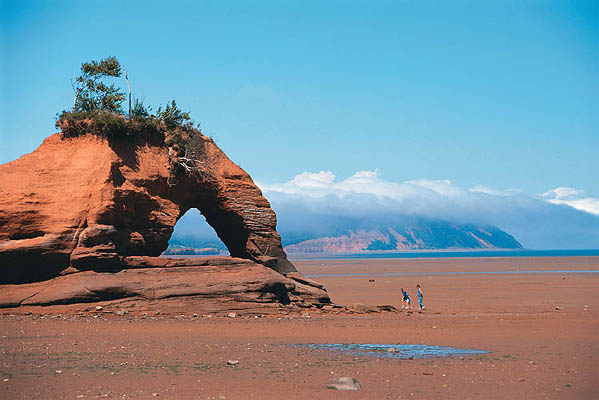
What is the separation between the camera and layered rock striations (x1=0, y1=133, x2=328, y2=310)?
2138 cm

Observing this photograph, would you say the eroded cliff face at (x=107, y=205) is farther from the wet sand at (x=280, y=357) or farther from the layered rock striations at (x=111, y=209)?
the wet sand at (x=280, y=357)

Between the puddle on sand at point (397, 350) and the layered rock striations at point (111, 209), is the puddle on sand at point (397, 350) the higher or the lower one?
the lower one

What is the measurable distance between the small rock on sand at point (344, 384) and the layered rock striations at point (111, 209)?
37.3ft

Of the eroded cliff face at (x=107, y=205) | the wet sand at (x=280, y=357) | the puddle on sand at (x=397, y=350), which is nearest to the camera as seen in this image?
the wet sand at (x=280, y=357)

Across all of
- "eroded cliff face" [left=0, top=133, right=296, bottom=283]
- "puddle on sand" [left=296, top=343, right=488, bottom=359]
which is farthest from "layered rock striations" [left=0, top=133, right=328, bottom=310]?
"puddle on sand" [left=296, top=343, right=488, bottom=359]

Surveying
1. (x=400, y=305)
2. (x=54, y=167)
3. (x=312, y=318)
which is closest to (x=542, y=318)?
(x=312, y=318)

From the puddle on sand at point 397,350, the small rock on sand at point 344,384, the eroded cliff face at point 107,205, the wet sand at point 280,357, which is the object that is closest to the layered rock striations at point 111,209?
the eroded cliff face at point 107,205

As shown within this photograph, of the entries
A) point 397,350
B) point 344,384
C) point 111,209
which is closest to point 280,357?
point 397,350

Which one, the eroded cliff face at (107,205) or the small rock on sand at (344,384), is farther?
the eroded cliff face at (107,205)

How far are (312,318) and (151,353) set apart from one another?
8536 millimetres

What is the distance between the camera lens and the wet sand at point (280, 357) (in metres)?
11.5

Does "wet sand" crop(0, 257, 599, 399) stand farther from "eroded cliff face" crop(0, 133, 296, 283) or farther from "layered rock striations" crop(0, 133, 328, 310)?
"eroded cliff face" crop(0, 133, 296, 283)

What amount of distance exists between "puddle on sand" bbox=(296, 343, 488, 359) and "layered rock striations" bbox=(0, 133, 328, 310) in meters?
6.97

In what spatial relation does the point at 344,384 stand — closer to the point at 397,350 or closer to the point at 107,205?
the point at 397,350
